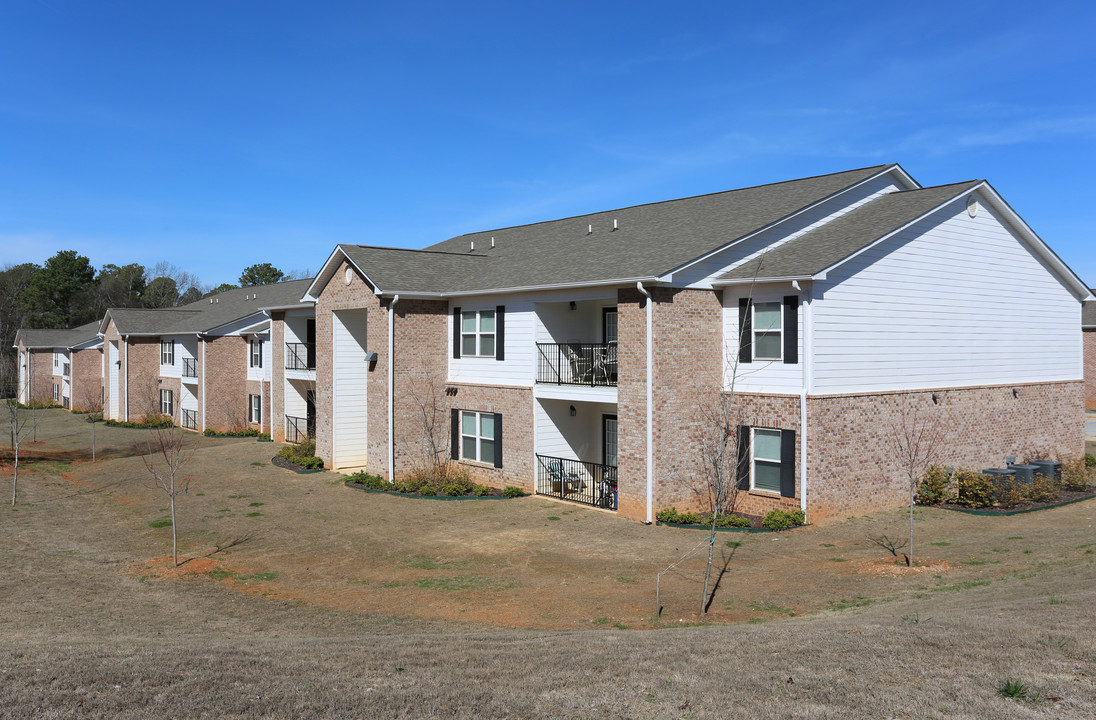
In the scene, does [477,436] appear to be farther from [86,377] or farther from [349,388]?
[86,377]

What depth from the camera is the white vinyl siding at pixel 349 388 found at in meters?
26.6

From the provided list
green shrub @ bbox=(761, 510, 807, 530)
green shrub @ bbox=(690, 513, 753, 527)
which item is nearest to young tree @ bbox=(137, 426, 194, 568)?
green shrub @ bbox=(690, 513, 753, 527)

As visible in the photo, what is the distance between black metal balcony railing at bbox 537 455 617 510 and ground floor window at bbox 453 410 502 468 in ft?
5.15

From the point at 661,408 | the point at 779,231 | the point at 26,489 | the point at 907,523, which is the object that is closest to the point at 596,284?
the point at 661,408

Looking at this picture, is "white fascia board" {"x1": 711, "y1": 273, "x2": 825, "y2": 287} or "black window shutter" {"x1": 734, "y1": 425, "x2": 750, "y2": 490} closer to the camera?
"white fascia board" {"x1": 711, "y1": 273, "x2": 825, "y2": 287}

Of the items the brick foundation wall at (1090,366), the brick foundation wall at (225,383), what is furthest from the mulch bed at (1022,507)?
the brick foundation wall at (225,383)

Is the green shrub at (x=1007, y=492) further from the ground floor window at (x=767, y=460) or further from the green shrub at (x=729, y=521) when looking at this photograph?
the green shrub at (x=729, y=521)

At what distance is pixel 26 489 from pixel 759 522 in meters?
23.0

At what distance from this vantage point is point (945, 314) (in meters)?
20.6

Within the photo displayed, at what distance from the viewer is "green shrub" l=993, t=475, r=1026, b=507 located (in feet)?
63.5

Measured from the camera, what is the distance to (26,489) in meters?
24.6

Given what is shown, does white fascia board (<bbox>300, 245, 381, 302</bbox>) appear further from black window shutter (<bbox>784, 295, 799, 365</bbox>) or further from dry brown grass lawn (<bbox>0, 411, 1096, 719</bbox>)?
black window shutter (<bbox>784, 295, 799, 365</bbox>)

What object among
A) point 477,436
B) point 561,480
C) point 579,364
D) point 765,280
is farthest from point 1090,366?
point 477,436

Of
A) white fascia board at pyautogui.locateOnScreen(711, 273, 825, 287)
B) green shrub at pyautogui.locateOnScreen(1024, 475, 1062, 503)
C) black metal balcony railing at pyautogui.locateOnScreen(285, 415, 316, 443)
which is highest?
white fascia board at pyautogui.locateOnScreen(711, 273, 825, 287)
